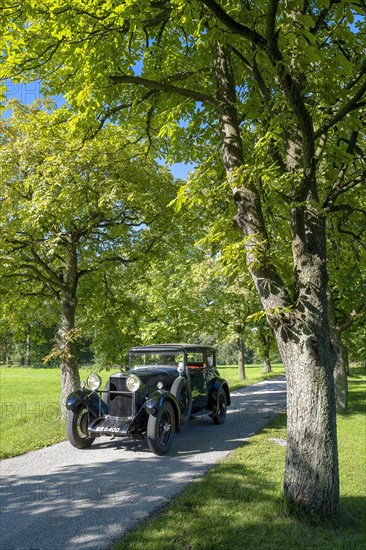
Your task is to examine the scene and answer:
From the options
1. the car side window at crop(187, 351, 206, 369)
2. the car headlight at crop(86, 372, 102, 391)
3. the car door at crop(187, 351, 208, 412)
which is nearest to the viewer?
the car headlight at crop(86, 372, 102, 391)

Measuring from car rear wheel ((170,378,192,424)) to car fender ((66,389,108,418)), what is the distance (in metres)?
1.40

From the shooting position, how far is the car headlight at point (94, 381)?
8445 millimetres

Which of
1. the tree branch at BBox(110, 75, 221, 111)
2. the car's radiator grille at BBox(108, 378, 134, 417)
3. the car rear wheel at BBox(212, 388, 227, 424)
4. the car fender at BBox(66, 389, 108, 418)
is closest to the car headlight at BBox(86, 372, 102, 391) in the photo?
the car fender at BBox(66, 389, 108, 418)

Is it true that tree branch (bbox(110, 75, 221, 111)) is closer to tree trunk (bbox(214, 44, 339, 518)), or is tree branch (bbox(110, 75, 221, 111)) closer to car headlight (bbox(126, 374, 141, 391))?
tree trunk (bbox(214, 44, 339, 518))

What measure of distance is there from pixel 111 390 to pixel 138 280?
5.40m

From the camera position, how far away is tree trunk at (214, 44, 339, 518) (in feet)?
15.5

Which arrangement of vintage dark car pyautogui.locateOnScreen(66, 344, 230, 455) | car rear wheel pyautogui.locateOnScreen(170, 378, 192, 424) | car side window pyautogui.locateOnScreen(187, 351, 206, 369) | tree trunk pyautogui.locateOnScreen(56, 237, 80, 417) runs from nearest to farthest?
vintage dark car pyautogui.locateOnScreen(66, 344, 230, 455) → car rear wheel pyautogui.locateOnScreen(170, 378, 192, 424) → car side window pyautogui.locateOnScreen(187, 351, 206, 369) → tree trunk pyautogui.locateOnScreen(56, 237, 80, 417)

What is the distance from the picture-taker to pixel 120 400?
8.26 meters

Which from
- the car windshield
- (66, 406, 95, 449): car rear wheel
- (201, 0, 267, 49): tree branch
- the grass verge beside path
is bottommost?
the grass verge beside path

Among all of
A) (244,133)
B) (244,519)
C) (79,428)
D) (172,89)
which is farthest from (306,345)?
(79,428)

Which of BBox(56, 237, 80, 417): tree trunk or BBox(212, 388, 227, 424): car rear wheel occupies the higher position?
BBox(56, 237, 80, 417): tree trunk

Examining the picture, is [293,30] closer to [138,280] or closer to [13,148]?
[13,148]

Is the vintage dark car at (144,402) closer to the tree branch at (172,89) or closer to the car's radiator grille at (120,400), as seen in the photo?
the car's radiator grille at (120,400)

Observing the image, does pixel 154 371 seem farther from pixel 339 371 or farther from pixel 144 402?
pixel 339 371
